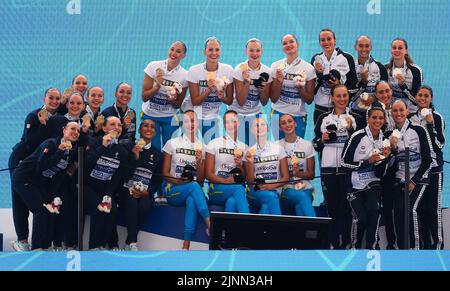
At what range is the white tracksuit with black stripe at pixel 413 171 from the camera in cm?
1072

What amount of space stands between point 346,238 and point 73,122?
8.28 feet

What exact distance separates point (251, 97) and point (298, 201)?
1.25m

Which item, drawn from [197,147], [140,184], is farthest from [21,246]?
[197,147]

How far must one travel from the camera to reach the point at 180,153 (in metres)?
11.2

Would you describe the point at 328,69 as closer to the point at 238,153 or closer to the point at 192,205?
the point at 238,153

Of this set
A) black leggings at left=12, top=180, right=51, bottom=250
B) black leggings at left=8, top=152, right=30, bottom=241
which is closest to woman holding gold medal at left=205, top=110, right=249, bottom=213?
black leggings at left=12, top=180, right=51, bottom=250

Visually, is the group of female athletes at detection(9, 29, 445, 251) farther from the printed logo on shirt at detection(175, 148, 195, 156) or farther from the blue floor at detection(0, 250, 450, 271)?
the blue floor at detection(0, 250, 450, 271)

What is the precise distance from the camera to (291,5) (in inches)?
503

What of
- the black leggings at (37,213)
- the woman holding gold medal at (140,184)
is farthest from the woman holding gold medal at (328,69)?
the black leggings at (37,213)

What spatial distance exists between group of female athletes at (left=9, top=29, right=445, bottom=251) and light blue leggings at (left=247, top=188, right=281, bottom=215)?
0.5 inches

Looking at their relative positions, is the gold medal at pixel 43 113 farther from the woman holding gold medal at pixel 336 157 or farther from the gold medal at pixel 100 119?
the woman holding gold medal at pixel 336 157
